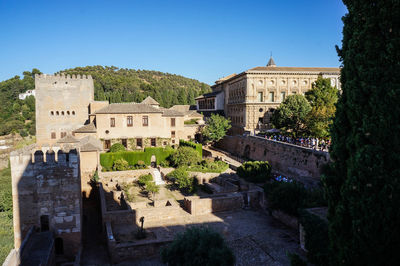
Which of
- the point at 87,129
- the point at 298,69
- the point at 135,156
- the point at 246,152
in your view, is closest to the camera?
the point at 135,156

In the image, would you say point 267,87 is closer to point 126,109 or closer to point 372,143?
point 126,109

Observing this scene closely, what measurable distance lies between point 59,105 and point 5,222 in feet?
58.2

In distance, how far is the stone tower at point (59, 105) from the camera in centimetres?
3478

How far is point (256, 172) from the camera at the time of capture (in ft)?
68.4

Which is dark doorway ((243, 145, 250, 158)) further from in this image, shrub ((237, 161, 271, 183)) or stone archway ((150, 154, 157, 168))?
stone archway ((150, 154, 157, 168))

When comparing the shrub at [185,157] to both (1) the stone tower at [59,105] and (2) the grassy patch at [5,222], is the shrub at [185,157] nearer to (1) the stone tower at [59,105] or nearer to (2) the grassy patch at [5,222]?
(2) the grassy patch at [5,222]

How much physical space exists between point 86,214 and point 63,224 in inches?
257

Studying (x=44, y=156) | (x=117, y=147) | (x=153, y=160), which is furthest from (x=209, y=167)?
(x=44, y=156)

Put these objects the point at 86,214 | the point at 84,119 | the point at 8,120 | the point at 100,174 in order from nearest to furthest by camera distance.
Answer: the point at 86,214, the point at 100,174, the point at 84,119, the point at 8,120

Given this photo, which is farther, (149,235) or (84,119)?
(84,119)

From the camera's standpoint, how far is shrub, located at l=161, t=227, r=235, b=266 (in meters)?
8.04

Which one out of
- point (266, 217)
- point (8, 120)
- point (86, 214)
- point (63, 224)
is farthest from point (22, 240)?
point (8, 120)

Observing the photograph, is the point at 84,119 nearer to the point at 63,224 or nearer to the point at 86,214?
the point at 86,214

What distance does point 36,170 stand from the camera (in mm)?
10852
